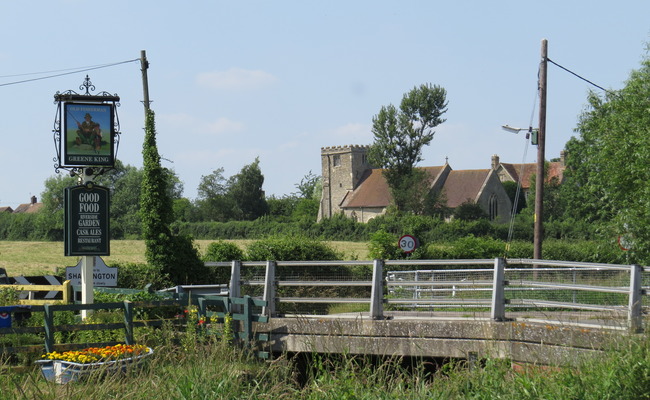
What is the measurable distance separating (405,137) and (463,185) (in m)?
17.6

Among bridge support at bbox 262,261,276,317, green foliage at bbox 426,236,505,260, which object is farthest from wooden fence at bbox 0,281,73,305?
green foliage at bbox 426,236,505,260

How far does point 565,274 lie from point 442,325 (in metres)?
8.69

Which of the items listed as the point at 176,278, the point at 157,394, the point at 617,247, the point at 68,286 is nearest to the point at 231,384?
the point at 157,394

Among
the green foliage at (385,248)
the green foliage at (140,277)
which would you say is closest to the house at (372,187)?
the green foliage at (385,248)

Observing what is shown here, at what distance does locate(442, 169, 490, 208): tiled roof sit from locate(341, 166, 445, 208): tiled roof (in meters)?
1.91

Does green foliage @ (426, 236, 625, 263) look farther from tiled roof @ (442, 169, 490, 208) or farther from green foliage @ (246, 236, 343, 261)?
tiled roof @ (442, 169, 490, 208)

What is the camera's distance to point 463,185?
92562mm

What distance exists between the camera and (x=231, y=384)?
27.5ft

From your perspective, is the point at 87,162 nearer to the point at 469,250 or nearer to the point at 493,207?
the point at 469,250

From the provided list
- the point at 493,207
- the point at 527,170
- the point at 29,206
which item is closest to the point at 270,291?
the point at 493,207

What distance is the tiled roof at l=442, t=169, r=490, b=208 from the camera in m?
90.6

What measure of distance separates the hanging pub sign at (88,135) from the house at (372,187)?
2597 inches

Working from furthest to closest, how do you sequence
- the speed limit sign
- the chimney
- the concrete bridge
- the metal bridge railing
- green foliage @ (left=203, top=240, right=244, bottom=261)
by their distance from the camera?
the chimney < the speed limit sign < green foliage @ (left=203, top=240, right=244, bottom=261) < the metal bridge railing < the concrete bridge

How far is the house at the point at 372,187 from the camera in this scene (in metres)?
91.3
